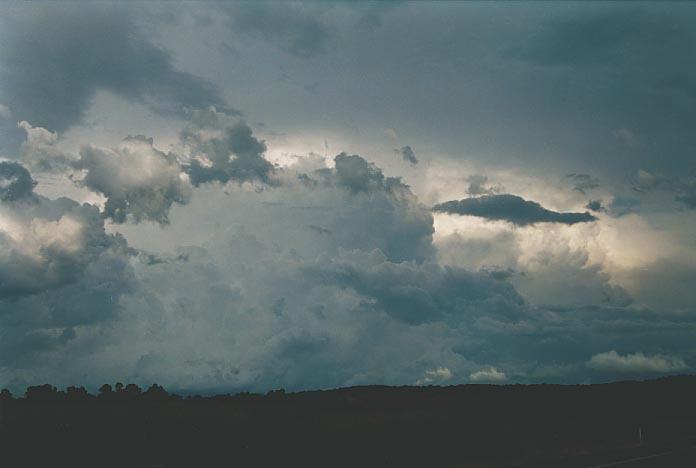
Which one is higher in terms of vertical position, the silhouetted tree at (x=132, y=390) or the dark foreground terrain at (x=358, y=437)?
the silhouetted tree at (x=132, y=390)

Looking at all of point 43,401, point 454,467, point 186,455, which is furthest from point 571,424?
point 43,401

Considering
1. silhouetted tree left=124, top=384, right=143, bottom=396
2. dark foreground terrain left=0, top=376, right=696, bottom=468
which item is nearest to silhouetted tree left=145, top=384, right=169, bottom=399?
silhouetted tree left=124, top=384, right=143, bottom=396

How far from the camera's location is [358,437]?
57844mm

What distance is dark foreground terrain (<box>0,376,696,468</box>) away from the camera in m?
41.5

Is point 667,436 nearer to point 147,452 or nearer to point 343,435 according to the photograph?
point 343,435

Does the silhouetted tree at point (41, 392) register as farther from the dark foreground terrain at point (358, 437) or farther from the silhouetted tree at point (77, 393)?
the dark foreground terrain at point (358, 437)

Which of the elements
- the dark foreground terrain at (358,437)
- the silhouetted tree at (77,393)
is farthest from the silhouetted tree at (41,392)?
the dark foreground terrain at (358,437)

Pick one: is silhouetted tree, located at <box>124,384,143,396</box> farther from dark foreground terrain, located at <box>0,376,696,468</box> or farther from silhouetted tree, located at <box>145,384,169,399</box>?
dark foreground terrain, located at <box>0,376,696,468</box>

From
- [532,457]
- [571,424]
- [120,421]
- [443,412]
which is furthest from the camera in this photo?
[443,412]

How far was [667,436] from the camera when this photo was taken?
52219 mm

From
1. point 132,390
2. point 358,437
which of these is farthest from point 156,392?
point 358,437

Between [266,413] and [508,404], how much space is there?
35.0 metres

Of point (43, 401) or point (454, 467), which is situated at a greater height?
point (43, 401)

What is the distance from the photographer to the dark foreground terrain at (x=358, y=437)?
41500 mm
